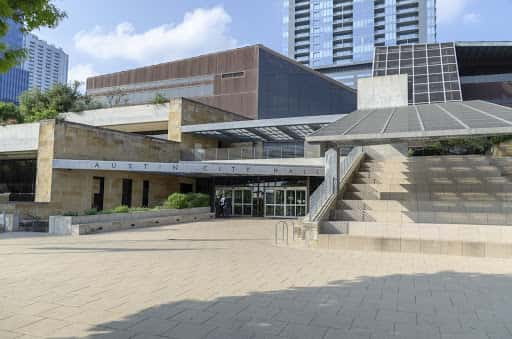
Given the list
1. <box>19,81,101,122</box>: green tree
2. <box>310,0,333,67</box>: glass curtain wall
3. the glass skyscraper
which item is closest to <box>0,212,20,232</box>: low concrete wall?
<box>19,81,101,122</box>: green tree

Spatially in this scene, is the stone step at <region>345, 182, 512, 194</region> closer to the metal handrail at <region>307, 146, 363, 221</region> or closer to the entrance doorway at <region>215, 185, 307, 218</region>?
the metal handrail at <region>307, 146, 363, 221</region>

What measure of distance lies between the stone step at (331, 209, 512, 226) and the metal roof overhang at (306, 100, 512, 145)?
8.37ft

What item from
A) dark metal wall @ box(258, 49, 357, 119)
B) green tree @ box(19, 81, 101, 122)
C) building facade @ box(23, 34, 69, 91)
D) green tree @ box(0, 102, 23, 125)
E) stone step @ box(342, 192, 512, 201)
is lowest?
stone step @ box(342, 192, 512, 201)

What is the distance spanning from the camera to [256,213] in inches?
1082

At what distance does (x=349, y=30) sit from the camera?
103938 mm

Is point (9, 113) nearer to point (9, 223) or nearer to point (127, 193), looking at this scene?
point (127, 193)

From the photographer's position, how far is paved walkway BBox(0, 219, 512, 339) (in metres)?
4.46

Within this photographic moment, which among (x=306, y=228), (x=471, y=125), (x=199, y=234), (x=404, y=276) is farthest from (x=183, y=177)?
(x=404, y=276)

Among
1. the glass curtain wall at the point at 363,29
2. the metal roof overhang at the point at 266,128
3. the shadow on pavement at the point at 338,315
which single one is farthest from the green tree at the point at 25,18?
the glass curtain wall at the point at 363,29

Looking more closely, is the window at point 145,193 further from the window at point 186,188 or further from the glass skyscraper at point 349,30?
the glass skyscraper at point 349,30

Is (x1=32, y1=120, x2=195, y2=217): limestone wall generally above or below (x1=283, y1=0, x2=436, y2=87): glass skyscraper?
below

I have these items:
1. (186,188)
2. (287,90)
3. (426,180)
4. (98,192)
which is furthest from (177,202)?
(287,90)

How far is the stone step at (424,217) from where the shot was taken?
486 inches

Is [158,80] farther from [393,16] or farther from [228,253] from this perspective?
[393,16]
